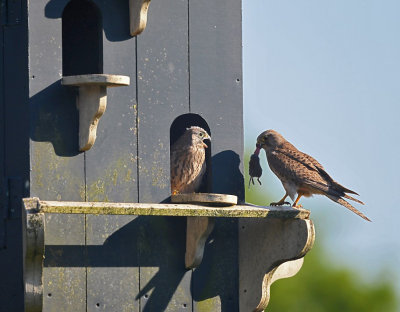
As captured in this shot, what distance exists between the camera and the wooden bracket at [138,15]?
7.88 m

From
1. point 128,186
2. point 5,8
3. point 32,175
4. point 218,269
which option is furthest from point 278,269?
point 5,8

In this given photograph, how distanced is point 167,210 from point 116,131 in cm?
62

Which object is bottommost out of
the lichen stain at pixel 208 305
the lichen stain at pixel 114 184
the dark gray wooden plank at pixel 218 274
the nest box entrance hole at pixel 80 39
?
the lichen stain at pixel 208 305

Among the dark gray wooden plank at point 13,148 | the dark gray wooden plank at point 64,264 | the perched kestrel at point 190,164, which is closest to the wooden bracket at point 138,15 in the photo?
the dark gray wooden plank at point 13,148

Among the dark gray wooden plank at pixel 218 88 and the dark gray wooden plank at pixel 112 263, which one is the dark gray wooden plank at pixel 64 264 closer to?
the dark gray wooden plank at pixel 112 263

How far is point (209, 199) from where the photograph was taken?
775cm

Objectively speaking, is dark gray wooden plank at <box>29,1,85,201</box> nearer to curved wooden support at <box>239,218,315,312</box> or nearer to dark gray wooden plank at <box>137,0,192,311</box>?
dark gray wooden plank at <box>137,0,192,311</box>

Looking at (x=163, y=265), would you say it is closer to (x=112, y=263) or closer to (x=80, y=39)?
(x=112, y=263)

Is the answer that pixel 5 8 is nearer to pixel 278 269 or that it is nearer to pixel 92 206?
pixel 92 206

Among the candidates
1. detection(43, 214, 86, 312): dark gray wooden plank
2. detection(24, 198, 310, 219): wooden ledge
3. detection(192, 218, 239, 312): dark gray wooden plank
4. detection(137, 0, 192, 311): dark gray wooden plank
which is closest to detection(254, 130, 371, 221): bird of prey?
detection(192, 218, 239, 312): dark gray wooden plank

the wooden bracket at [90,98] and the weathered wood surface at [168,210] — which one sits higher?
the wooden bracket at [90,98]

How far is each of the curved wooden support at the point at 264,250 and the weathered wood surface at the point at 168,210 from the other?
0.41ft

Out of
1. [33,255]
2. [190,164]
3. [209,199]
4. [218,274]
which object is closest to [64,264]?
[33,255]

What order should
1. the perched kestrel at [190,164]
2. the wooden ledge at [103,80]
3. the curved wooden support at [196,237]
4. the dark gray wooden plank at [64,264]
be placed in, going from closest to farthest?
1. the wooden ledge at [103,80]
2. the dark gray wooden plank at [64,264]
3. the curved wooden support at [196,237]
4. the perched kestrel at [190,164]
